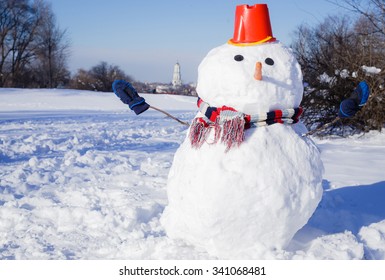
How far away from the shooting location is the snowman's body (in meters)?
2.48

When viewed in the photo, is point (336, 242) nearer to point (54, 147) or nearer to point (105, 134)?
point (54, 147)

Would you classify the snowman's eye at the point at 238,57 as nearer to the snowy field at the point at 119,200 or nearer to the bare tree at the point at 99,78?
the snowy field at the point at 119,200

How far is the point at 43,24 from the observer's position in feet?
80.0

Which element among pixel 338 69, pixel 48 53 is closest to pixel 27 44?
pixel 48 53

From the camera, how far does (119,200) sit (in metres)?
3.87

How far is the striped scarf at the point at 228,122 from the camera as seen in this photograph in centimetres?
249

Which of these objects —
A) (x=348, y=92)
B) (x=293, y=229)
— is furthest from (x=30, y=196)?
(x=348, y=92)

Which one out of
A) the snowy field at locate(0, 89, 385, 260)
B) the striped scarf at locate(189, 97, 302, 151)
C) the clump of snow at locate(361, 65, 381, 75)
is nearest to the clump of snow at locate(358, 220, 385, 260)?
the snowy field at locate(0, 89, 385, 260)

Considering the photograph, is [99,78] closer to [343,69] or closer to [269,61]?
[343,69]

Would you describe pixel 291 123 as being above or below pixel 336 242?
above

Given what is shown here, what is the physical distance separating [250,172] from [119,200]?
1780 mm

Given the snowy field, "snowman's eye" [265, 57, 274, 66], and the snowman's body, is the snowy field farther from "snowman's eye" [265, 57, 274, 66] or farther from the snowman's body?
"snowman's eye" [265, 57, 274, 66]
